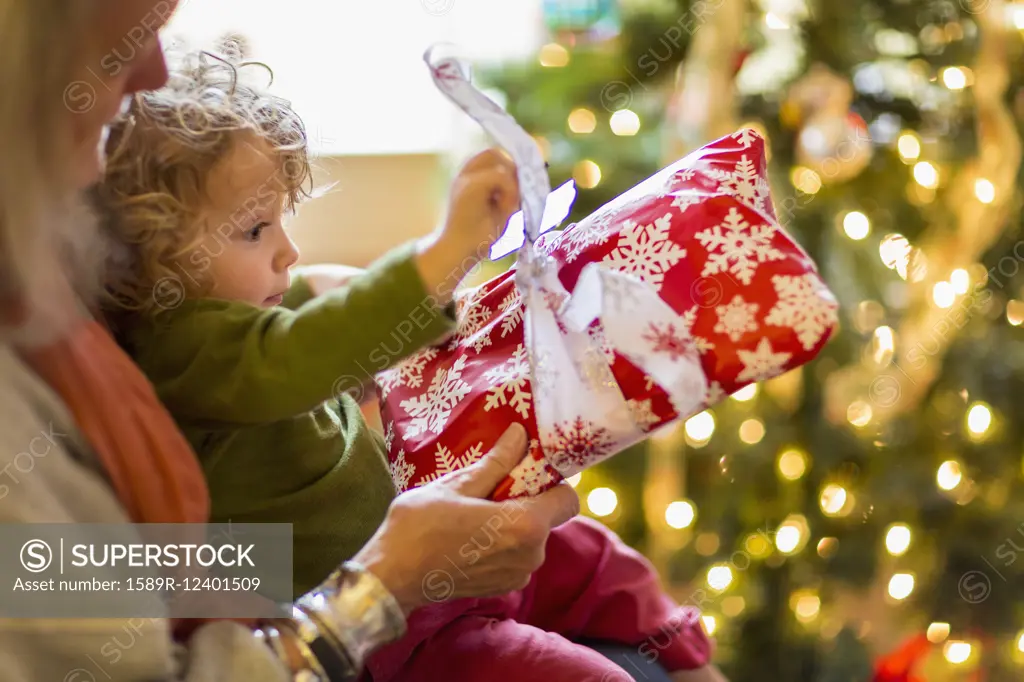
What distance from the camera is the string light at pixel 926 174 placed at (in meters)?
1.61

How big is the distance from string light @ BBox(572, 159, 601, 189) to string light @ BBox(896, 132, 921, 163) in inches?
20.0

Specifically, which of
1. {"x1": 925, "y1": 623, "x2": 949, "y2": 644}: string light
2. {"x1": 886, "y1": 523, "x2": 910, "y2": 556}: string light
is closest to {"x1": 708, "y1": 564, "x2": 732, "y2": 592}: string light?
{"x1": 886, "y1": 523, "x2": 910, "y2": 556}: string light

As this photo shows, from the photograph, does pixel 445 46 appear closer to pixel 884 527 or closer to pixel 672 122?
pixel 672 122

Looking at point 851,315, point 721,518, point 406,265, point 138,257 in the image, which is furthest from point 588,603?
point 851,315

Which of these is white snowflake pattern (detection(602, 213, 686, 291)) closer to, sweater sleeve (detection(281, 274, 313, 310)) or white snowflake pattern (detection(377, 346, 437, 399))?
white snowflake pattern (detection(377, 346, 437, 399))

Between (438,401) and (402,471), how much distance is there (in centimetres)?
7

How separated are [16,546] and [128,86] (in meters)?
0.31

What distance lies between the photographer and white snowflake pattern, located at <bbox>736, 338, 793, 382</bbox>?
0.68 m

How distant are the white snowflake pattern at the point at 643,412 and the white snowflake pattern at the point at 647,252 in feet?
0.27

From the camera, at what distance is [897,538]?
163 centimetres

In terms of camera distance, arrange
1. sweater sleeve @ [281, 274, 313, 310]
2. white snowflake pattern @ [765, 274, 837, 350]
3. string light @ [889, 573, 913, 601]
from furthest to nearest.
A: string light @ [889, 573, 913, 601] < sweater sleeve @ [281, 274, 313, 310] < white snowflake pattern @ [765, 274, 837, 350]

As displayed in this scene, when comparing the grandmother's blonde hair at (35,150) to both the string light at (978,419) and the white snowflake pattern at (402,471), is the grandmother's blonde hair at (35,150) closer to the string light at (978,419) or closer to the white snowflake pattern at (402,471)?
the white snowflake pattern at (402,471)


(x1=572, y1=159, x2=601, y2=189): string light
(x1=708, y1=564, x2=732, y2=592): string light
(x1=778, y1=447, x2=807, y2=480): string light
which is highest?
(x1=572, y1=159, x2=601, y2=189): string light

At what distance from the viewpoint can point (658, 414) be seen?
28.2 inches
